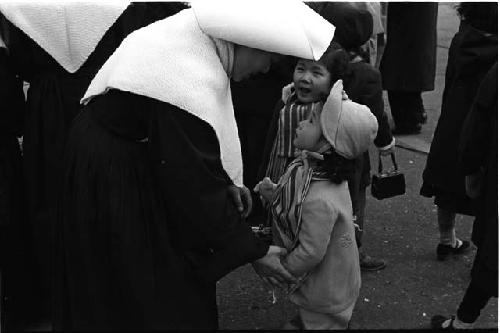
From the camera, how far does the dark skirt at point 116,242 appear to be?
2.33m

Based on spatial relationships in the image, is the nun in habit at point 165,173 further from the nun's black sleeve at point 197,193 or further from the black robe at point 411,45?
the black robe at point 411,45

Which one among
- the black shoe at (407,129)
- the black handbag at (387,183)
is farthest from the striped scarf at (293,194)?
the black shoe at (407,129)

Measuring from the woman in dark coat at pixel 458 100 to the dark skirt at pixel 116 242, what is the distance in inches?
67.6

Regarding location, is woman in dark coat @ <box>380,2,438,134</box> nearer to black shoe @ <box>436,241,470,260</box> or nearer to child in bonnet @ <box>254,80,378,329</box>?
black shoe @ <box>436,241,470,260</box>

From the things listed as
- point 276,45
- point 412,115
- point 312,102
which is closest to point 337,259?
A: point 312,102

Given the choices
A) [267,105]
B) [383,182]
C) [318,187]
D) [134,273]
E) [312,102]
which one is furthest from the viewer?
[267,105]

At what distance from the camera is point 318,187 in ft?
9.69

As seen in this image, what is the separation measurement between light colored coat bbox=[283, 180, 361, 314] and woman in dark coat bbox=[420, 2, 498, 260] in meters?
0.88

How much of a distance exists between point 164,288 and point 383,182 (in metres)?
1.64

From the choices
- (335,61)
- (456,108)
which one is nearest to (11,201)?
(335,61)

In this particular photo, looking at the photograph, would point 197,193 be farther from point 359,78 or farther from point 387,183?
point 387,183

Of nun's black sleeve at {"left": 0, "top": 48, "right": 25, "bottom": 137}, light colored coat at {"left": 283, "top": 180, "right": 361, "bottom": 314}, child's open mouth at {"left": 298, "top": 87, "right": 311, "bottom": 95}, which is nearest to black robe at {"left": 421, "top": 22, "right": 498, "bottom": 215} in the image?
child's open mouth at {"left": 298, "top": 87, "right": 311, "bottom": 95}

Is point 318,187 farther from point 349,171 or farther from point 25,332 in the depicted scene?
point 25,332

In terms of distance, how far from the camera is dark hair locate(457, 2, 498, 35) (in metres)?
3.34
